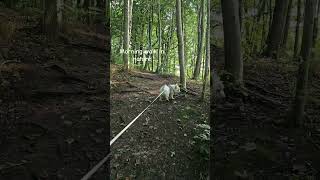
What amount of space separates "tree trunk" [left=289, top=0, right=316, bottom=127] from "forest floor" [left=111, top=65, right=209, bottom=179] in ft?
4.14

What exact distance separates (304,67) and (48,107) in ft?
11.1

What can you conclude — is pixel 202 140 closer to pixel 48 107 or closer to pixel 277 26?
pixel 48 107

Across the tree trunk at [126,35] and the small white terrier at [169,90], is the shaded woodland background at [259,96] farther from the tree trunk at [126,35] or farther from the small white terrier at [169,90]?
the small white terrier at [169,90]

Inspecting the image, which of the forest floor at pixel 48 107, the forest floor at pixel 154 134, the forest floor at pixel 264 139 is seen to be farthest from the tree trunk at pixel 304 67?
the forest floor at pixel 48 107

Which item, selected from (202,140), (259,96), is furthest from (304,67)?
(202,140)

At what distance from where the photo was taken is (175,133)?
5320mm

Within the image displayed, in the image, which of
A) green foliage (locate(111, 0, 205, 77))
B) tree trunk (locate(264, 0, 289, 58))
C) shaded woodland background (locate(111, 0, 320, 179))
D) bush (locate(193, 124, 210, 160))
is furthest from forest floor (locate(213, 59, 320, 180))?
green foliage (locate(111, 0, 205, 77))

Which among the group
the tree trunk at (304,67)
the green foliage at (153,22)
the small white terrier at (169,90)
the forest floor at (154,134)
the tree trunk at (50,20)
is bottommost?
the forest floor at (154,134)

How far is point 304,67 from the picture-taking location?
4254mm

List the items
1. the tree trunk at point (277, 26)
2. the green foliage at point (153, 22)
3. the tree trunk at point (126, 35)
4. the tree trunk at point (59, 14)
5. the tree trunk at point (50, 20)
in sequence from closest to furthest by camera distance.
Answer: the tree trunk at point (50, 20) → the tree trunk at point (59, 14) → the tree trunk at point (277, 26) → the tree trunk at point (126, 35) → the green foliage at point (153, 22)

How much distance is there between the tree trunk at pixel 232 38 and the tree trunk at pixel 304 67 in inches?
50.8

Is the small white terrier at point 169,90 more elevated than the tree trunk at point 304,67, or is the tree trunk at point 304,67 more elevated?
the tree trunk at point 304,67

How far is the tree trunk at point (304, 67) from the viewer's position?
415cm

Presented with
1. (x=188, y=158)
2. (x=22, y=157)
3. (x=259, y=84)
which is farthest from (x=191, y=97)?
(x=22, y=157)
